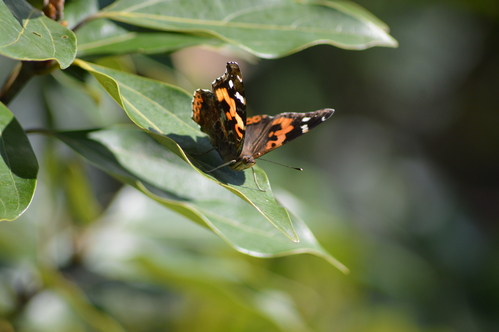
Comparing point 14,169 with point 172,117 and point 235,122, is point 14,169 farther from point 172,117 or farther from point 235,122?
point 235,122

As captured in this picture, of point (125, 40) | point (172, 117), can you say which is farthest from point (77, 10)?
point (172, 117)

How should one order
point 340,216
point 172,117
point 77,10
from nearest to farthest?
point 172,117 < point 77,10 < point 340,216

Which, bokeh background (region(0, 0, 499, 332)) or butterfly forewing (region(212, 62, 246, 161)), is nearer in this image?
butterfly forewing (region(212, 62, 246, 161))

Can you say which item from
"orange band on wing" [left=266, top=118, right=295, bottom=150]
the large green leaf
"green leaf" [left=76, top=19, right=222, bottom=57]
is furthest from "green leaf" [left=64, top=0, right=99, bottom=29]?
"orange band on wing" [left=266, top=118, right=295, bottom=150]

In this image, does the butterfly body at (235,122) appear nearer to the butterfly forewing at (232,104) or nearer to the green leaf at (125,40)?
the butterfly forewing at (232,104)

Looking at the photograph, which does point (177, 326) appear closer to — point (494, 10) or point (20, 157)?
point (20, 157)

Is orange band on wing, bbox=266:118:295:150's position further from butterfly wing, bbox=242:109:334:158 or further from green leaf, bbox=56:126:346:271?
green leaf, bbox=56:126:346:271

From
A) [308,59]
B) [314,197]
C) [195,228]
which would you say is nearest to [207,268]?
[195,228]

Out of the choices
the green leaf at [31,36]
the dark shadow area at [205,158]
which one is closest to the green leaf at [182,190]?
the dark shadow area at [205,158]
